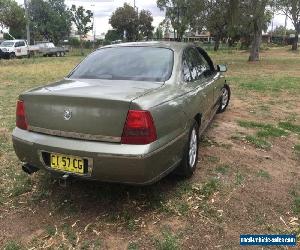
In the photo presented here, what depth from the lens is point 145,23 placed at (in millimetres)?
69625

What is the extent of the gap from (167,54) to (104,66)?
2.44 ft

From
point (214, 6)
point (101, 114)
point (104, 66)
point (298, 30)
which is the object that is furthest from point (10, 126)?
point (298, 30)

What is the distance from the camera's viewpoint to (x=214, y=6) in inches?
868

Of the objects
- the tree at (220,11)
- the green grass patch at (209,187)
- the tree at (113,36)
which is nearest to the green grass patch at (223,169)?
the green grass patch at (209,187)

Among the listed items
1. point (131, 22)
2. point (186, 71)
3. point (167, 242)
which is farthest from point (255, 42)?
point (131, 22)

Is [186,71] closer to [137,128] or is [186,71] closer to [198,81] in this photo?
[198,81]

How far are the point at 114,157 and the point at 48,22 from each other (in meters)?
73.3

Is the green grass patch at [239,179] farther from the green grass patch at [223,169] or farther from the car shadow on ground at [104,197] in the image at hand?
the car shadow on ground at [104,197]

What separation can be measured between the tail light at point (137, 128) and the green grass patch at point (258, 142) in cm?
279

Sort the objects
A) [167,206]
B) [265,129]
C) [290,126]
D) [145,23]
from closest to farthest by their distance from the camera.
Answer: [167,206]
[265,129]
[290,126]
[145,23]

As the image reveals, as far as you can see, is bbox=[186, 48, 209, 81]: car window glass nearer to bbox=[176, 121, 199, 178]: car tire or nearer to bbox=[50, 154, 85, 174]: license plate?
bbox=[176, 121, 199, 178]: car tire

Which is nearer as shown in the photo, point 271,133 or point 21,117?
point 21,117

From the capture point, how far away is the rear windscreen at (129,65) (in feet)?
14.5

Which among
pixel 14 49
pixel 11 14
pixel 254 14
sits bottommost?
pixel 14 49
